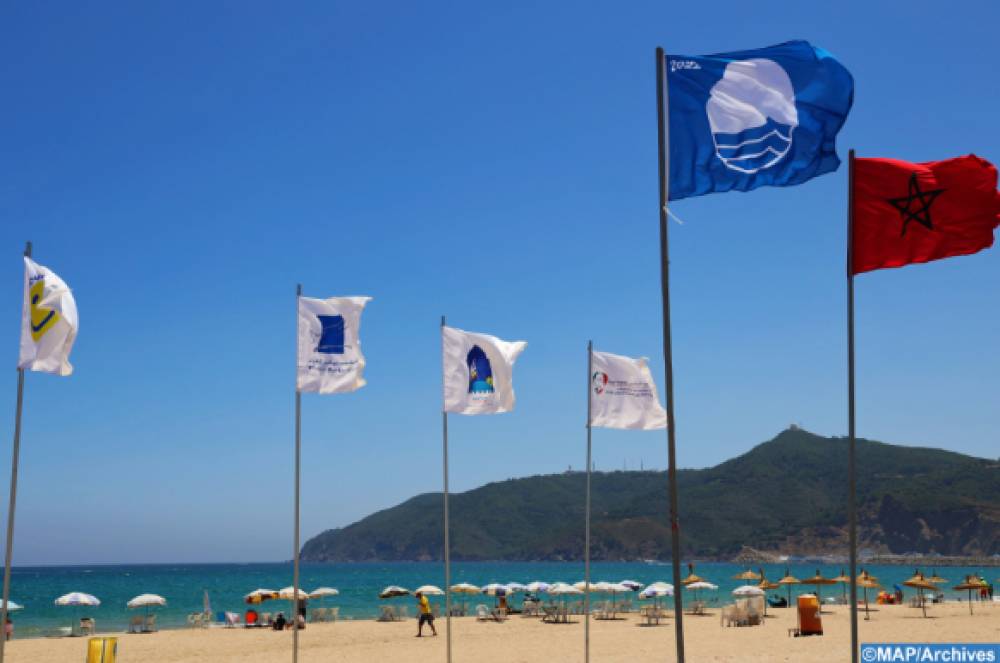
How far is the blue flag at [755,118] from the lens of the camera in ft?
32.7

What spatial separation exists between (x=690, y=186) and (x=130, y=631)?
37.2 metres

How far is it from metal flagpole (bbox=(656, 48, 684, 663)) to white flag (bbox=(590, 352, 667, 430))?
9.06 metres

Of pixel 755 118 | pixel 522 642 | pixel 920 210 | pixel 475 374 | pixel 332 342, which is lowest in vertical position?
pixel 522 642

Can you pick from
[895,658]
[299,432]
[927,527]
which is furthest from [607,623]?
[927,527]

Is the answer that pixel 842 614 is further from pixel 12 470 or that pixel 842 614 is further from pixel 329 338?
pixel 12 470

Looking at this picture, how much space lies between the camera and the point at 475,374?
1831cm

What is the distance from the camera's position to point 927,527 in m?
184

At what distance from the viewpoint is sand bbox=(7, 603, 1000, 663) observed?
1005 inches

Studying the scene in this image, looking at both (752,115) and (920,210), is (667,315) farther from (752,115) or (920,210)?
(920,210)

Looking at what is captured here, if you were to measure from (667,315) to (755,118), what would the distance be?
235 cm

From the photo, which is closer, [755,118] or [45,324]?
[755,118]

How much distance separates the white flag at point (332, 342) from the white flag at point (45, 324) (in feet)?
12.4

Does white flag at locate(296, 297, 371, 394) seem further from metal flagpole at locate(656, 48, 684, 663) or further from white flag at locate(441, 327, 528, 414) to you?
metal flagpole at locate(656, 48, 684, 663)

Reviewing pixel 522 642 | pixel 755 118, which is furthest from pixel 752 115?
pixel 522 642
